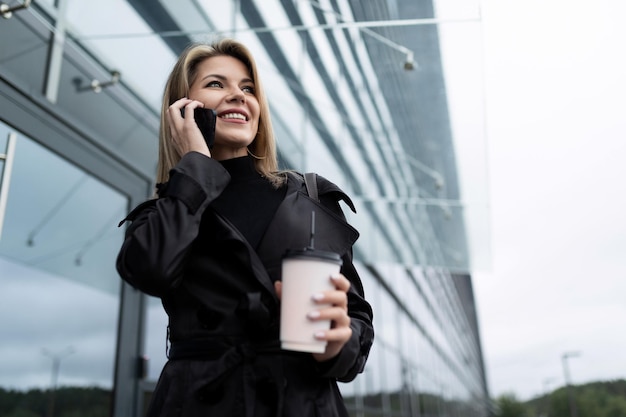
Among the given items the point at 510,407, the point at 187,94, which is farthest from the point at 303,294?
the point at 510,407

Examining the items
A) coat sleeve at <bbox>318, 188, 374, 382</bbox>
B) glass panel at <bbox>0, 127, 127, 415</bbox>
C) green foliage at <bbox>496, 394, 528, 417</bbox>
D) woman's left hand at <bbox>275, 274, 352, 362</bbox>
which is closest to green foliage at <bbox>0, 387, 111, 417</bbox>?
glass panel at <bbox>0, 127, 127, 415</bbox>

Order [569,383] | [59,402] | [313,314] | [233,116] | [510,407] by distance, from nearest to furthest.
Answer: [313,314]
[233,116]
[59,402]
[569,383]
[510,407]

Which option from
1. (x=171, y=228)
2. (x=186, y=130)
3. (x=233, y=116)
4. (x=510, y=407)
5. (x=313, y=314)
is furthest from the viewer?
(x=510, y=407)

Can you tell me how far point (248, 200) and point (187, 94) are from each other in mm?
326

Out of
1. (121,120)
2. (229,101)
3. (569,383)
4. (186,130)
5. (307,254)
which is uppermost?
(121,120)

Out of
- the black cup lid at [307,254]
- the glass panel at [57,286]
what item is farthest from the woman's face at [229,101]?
the glass panel at [57,286]

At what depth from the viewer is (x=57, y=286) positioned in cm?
337

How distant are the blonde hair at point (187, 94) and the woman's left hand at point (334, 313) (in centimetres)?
48

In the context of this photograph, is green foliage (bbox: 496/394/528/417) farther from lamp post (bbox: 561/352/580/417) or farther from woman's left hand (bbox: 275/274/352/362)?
woman's left hand (bbox: 275/274/352/362)

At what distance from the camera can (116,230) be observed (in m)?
3.93

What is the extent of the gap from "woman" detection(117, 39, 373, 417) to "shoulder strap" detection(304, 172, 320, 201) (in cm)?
1

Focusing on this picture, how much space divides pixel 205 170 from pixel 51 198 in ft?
8.81

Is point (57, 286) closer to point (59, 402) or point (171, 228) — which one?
point (59, 402)

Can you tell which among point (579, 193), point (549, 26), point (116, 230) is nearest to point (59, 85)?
point (116, 230)
